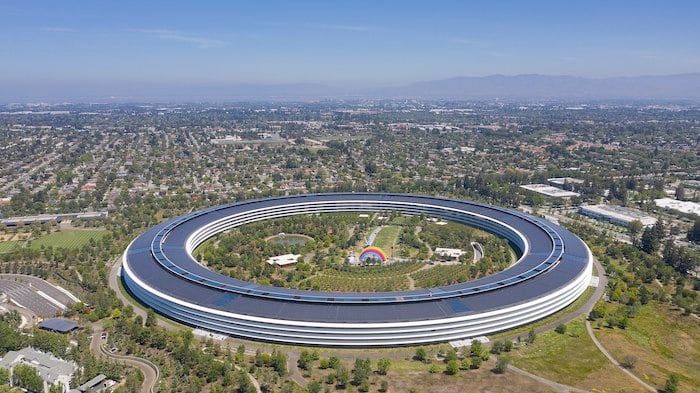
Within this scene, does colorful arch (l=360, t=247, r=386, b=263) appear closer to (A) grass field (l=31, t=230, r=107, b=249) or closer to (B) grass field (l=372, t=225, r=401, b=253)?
(B) grass field (l=372, t=225, r=401, b=253)

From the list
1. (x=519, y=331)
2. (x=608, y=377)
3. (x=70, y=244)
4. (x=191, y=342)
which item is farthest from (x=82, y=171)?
(x=608, y=377)

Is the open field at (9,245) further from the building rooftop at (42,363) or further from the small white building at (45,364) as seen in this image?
the building rooftop at (42,363)

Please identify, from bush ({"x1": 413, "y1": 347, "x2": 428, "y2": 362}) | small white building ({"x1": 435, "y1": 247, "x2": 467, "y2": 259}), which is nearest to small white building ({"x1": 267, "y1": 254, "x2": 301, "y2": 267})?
small white building ({"x1": 435, "y1": 247, "x2": 467, "y2": 259})

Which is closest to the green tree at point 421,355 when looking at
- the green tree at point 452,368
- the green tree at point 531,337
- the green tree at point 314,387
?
the green tree at point 452,368

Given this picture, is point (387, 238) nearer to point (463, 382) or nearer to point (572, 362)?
point (572, 362)

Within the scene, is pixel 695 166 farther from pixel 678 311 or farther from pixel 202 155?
pixel 202 155
